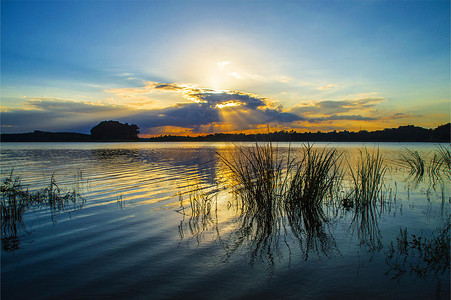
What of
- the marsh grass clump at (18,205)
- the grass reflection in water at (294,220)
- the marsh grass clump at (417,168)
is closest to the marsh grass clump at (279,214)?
the grass reflection in water at (294,220)

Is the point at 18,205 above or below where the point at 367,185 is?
below

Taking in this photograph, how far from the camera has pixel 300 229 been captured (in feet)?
25.0

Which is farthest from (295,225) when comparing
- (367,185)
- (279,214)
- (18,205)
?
(18,205)

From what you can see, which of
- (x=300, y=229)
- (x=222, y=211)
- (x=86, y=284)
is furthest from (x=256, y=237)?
(x=86, y=284)

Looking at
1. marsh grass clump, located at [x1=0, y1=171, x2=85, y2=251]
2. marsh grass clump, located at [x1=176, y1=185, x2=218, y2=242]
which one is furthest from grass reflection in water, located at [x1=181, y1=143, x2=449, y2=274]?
marsh grass clump, located at [x1=0, y1=171, x2=85, y2=251]

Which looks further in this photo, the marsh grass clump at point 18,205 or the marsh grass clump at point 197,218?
the marsh grass clump at point 197,218

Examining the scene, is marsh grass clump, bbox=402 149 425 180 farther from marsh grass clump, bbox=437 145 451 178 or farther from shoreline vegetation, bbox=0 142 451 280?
shoreline vegetation, bbox=0 142 451 280

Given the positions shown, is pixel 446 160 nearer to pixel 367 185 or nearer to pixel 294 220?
pixel 367 185

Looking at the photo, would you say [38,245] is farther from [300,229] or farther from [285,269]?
[300,229]

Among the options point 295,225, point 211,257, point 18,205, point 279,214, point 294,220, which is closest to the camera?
point 211,257

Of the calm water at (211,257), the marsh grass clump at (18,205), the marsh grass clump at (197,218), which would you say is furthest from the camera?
the marsh grass clump at (197,218)

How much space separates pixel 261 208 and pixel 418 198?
7765mm

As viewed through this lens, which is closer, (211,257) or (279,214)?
(211,257)

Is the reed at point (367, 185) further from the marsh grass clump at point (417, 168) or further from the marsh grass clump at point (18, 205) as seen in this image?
the marsh grass clump at point (18, 205)
